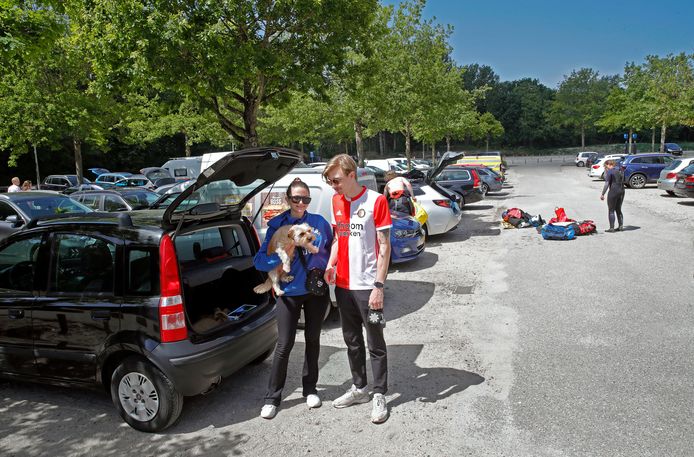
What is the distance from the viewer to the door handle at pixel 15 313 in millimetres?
4016

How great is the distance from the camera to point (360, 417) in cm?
383

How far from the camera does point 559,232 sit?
37.3 ft

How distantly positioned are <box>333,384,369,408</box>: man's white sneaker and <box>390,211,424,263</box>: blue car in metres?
4.95

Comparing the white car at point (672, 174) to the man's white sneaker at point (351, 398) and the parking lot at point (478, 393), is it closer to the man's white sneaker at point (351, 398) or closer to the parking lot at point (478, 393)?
the parking lot at point (478, 393)

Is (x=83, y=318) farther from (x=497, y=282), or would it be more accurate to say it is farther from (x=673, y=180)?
(x=673, y=180)

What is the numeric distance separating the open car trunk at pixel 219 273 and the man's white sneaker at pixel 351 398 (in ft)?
3.30

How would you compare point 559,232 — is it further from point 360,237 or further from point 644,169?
point 644,169

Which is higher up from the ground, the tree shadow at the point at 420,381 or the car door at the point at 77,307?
the car door at the point at 77,307

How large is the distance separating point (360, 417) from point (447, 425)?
2.16 feet

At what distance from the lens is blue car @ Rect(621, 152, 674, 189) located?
74.2ft

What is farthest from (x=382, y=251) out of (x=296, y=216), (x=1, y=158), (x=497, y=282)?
(x=1, y=158)

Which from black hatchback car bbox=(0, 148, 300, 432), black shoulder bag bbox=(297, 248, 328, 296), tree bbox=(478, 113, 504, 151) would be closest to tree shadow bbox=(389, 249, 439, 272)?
black hatchback car bbox=(0, 148, 300, 432)

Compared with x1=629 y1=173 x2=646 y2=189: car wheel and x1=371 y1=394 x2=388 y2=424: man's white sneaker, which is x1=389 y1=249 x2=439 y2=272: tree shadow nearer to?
x1=371 y1=394 x2=388 y2=424: man's white sneaker

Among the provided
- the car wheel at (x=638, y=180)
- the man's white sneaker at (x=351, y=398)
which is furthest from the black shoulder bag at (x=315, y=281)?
the car wheel at (x=638, y=180)
